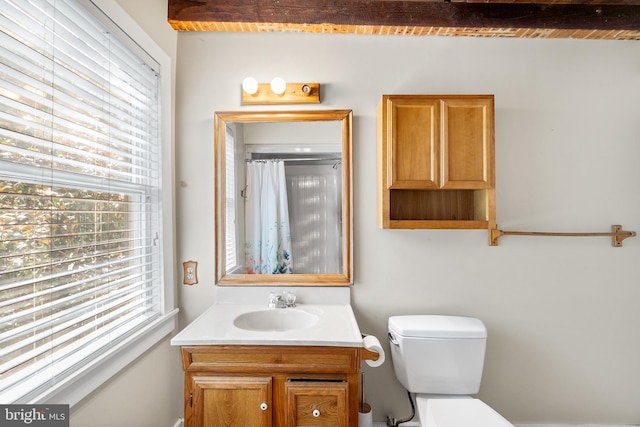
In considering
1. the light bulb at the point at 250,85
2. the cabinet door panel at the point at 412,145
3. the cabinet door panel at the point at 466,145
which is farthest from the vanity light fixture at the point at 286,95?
the cabinet door panel at the point at 466,145

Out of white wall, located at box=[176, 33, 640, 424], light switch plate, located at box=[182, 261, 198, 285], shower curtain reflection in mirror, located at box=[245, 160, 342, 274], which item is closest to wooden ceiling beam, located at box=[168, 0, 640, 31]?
white wall, located at box=[176, 33, 640, 424]

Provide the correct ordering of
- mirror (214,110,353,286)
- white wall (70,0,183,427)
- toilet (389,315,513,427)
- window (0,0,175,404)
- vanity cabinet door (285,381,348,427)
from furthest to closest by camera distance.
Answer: mirror (214,110,353,286) → toilet (389,315,513,427) → vanity cabinet door (285,381,348,427) → white wall (70,0,183,427) → window (0,0,175,404)

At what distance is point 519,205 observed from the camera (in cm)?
185

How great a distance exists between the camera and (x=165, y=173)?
5.66ft

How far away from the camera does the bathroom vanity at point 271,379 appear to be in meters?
1.38

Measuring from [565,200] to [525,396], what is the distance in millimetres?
1097

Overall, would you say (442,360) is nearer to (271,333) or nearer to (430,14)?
(271,333)

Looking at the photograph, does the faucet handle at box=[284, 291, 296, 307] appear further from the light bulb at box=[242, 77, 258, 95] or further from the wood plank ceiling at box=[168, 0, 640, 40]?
the wood plank ceiling at box=[168, 0, 640, 40]

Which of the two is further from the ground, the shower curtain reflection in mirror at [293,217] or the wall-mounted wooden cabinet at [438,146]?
the wall-mounted wooden cabinet at [438,146]

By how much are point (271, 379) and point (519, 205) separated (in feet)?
5.11

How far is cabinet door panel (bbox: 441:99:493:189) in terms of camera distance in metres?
1.62

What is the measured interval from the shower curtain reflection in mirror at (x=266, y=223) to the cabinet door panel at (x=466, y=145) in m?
0.86

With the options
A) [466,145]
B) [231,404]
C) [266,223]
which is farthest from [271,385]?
[466,145]

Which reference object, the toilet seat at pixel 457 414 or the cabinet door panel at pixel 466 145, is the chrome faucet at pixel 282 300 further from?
the cabinet door panel at pixel 466 145
